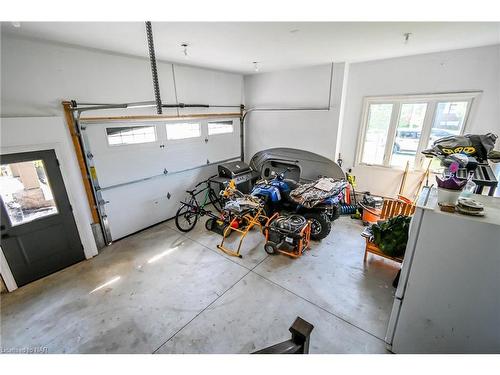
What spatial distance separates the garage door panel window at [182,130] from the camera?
482cm

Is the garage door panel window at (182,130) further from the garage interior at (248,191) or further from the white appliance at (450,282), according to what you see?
the white appliance at (450,282)

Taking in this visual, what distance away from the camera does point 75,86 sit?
338 centimetres

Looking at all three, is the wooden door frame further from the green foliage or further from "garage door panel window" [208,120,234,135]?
the green foliage

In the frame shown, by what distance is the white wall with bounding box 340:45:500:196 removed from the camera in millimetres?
3863

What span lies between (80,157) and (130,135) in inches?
36.7

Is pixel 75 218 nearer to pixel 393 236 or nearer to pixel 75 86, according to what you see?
pixel 75 86

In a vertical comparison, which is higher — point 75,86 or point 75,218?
point 75,86

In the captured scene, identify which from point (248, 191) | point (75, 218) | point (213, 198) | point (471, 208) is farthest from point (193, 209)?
point (471, 208)

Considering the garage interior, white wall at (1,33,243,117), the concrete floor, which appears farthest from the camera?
white wall at (1,33,243,117)

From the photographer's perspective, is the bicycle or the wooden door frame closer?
the wooden door frame

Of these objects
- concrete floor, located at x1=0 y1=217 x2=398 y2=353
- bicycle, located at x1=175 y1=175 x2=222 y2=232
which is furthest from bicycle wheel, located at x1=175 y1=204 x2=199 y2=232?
concrete floor, located at x1=0 y1=217 x2=398 y2=353

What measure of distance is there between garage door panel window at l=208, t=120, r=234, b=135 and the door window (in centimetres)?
338

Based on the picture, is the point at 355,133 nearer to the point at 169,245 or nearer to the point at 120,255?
the point at 169,245

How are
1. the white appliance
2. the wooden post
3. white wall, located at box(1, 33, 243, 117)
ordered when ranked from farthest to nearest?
1. the wooden post
2. white wall, located at box(1, 33, 243, 117)
3. the white appliance
